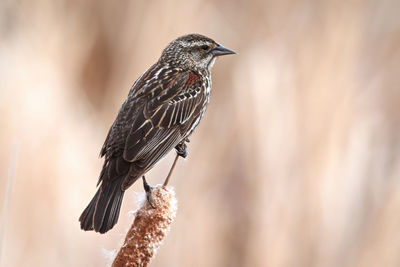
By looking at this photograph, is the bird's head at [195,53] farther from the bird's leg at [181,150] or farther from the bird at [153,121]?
the bird's leg at [181,150]

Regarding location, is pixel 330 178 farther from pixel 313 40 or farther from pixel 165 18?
pixel 165 18

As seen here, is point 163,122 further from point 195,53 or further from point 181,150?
point 195,53

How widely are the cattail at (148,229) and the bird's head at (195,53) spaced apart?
112 cm

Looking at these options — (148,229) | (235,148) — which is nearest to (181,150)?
(148,229)

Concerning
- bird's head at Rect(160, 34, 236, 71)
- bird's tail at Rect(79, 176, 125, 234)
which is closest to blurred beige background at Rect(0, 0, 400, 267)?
bird's head at Rect(160, 34, 236, 71)

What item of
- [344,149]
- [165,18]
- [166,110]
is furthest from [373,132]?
[166,110]

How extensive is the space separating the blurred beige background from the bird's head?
2.19 ft

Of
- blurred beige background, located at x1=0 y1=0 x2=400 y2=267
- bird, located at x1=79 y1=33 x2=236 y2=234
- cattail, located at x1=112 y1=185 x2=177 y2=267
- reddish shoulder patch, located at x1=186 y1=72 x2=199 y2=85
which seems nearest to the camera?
cattail, located at x1=112 y1=185 x2=177 y2=267

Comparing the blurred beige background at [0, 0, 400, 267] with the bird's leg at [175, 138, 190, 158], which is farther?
the blurred beige background at [0, 0, 400, 267]

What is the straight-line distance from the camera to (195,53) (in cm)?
304

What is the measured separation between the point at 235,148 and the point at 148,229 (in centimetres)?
203

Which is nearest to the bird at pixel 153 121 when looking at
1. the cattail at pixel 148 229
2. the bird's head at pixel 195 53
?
the bird's head at pixel 195 53

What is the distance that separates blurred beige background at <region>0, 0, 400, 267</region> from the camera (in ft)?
11.0

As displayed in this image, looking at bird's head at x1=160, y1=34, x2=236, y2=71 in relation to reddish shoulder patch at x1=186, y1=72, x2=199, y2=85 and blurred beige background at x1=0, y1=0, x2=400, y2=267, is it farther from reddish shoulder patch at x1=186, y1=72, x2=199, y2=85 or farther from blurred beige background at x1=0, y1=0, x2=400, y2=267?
blurred beige background at x1=0, y1=0, x2=400, y2=267
